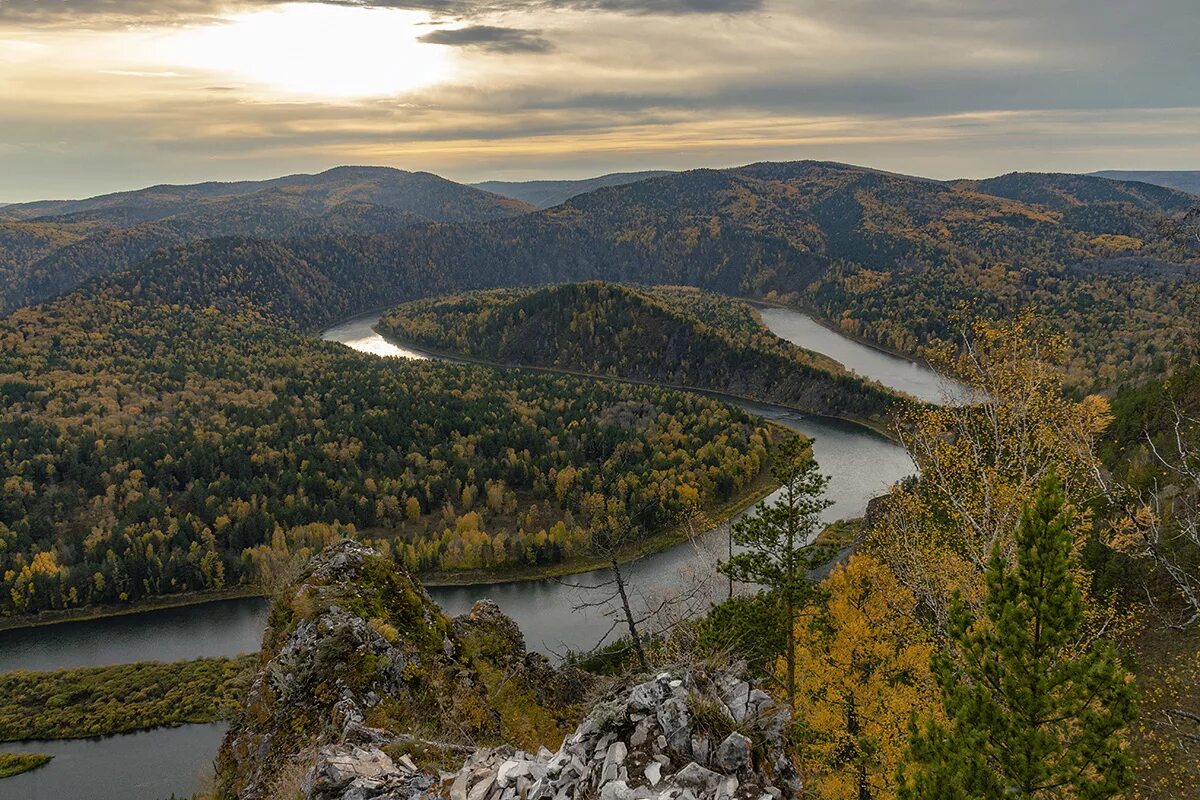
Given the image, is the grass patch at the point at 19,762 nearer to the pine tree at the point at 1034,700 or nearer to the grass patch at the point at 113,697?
the grass patch at the point at 113,697

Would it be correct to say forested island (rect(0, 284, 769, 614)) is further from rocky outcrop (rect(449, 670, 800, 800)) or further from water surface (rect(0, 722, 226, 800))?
rocky outcrop (rect(449, 670, 800, 800))

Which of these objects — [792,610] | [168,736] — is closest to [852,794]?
[792,610]

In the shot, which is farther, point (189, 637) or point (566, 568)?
point (566, 568)

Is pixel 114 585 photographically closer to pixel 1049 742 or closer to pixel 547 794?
pixel 547 794

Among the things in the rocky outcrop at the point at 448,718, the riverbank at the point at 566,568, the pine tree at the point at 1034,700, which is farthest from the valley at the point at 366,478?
the rocky outcrop at the point at 448,718

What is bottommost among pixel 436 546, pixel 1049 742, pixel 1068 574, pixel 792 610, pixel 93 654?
pixel 93 654

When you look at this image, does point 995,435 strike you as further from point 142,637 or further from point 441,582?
point 142,637

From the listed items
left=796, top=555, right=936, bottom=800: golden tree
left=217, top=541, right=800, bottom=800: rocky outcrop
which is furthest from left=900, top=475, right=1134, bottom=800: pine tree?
left=796, top=555, right=936, bottom=800: golden tree

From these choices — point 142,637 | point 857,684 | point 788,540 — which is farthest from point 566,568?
point 788,540
